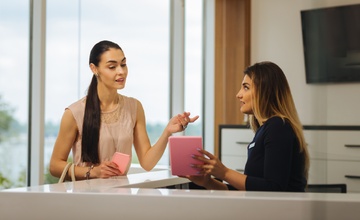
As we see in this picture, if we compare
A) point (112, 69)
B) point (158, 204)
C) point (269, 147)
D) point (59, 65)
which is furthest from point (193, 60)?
point (158, 204)

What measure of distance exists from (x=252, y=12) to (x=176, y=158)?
13.4ft

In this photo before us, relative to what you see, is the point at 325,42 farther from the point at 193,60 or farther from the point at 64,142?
the point at 193,60

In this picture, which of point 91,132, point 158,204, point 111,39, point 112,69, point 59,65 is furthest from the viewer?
point 111,39

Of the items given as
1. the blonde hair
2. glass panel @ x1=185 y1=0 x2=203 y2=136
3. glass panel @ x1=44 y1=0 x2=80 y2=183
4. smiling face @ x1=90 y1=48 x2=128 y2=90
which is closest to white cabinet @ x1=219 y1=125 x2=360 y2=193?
the blonde hair

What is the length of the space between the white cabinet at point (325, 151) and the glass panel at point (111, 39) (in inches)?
23.8

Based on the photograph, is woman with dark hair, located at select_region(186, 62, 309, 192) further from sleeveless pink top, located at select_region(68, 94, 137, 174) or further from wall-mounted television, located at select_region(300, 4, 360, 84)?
wall-mounted television, located at select_region(300, 4, 360, 84)

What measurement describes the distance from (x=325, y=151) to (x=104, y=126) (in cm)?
146

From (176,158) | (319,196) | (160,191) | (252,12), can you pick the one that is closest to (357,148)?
(176,158)

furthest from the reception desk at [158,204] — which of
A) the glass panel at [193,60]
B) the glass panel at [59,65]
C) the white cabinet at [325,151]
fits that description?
the glass panel at [193,60]

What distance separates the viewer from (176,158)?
71.1 inches

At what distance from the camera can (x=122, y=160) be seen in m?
2.04

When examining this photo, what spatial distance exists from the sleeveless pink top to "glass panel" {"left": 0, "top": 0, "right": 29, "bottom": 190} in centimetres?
109

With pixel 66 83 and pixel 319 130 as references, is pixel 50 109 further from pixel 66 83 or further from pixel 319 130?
pixel 319 130

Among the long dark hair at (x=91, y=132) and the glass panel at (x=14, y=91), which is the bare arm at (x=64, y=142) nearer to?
the long dark hair at (x=91, y=132)
